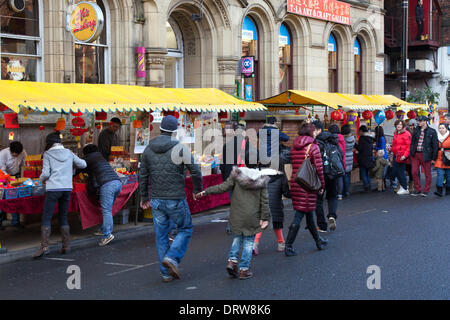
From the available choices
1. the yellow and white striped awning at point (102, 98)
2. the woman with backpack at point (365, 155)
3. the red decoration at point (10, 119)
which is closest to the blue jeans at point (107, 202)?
the yellow and white striped awning at point (102, 98)

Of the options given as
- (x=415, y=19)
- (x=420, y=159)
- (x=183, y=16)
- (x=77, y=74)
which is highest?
(x=415, y=19)

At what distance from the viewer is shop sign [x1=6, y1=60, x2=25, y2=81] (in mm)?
13008

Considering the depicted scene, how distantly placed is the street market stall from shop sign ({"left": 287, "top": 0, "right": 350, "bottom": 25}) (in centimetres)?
828

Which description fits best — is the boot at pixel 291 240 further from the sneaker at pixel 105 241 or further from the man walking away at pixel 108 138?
the man walking away at pixel 108 138

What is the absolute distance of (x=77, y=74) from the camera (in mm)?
14383

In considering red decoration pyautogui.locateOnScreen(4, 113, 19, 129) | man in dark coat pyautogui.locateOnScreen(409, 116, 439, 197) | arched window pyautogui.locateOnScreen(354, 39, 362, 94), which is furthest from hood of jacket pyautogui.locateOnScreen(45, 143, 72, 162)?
arched window pyautogui.locateOnScreen(354, 39, 362, 94)

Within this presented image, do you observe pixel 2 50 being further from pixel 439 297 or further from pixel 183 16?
pixel 439 297

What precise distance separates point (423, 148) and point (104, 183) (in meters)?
8.39

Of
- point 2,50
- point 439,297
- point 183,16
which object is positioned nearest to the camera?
point 439,297

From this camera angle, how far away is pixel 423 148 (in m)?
15.1

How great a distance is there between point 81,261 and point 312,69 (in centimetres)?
1522

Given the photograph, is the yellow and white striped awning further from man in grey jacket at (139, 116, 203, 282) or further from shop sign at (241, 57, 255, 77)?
shop sign at (241, 57, 255, 77)

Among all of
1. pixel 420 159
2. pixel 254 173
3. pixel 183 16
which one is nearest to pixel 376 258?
pixel 254 173

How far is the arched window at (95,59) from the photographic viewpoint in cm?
1437
